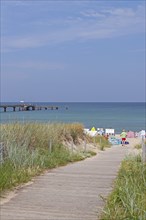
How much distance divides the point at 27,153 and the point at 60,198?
13.2 ft

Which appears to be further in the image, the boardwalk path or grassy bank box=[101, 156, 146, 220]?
the boardwalk path

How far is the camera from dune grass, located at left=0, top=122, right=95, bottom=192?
31.3 feet

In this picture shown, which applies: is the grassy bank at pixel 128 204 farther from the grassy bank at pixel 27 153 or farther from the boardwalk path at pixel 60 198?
the grassy bank at pixel 27 153

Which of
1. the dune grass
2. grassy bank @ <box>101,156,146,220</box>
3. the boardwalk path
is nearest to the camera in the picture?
grassy bank @ <box>101,156,146,220</box>

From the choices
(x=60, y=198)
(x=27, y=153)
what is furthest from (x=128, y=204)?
(x=27, y=153)

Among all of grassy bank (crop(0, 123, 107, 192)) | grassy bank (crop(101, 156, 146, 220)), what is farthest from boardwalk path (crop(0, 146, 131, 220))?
grassy bank (crop(0, 123, 107, 192))

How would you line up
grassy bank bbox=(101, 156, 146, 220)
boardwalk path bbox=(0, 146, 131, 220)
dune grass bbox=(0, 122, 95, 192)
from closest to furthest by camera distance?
grassy bank bbox=(101, 156, 146, 220) → boardwalk path bbox=(0, 146, 131, 220) → dune grass bbox=(0, 122, 95, 192)

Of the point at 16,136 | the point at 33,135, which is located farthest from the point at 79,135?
the point at 16,136

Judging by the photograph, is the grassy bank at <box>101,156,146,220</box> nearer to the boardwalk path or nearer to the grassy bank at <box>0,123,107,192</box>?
the boardwalk path

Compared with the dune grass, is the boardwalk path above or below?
below

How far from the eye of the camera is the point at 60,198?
7891mm

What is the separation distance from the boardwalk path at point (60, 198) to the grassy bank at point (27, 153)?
365 millimetres

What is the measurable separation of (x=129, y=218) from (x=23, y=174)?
4.19 meters

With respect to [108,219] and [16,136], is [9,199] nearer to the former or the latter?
[108,219]
